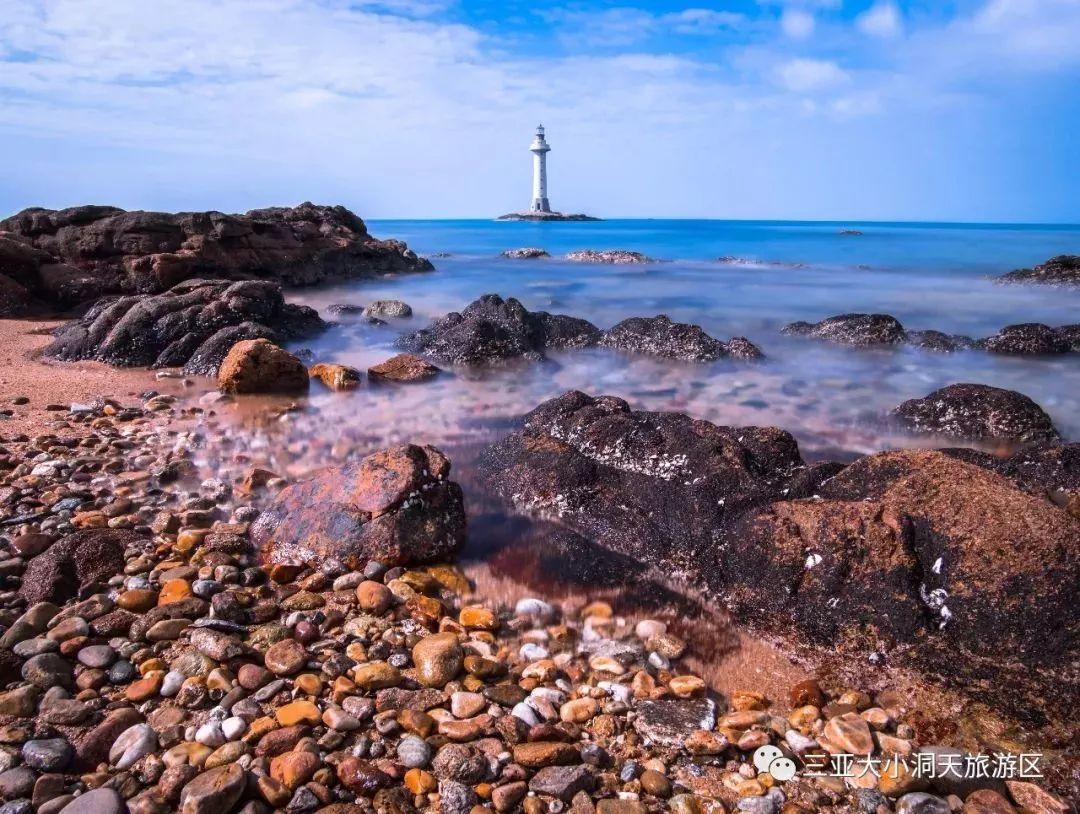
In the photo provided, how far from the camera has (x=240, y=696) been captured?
7.70ft

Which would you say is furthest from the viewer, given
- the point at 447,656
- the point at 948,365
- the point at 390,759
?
the point at 948,365

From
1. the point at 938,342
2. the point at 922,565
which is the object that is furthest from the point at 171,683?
the point at 938,342

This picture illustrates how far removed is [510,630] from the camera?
9.74 ft

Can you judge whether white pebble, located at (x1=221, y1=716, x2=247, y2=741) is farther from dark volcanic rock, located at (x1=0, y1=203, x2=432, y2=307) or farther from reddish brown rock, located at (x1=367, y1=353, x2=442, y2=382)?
dark volcanic rock, located at (x1=0, y1=203, x2=432, y2=307)

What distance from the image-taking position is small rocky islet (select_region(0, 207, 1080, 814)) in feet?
6.77

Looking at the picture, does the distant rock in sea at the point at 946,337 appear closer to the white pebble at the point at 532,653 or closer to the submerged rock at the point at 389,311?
the submerged rock at the point at 389,311

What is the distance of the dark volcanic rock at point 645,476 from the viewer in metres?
3.74

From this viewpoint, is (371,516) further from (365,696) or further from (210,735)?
(210,735)

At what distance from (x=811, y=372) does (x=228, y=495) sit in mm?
7202

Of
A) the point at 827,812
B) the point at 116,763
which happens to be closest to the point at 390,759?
the point at 116,763

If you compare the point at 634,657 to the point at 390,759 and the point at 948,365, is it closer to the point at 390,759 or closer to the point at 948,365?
the point at 390,759

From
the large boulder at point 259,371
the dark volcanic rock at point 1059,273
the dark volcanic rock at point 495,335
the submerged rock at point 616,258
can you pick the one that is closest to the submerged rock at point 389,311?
the dark volcanic rock at point 495,335

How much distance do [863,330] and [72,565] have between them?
10.8 m

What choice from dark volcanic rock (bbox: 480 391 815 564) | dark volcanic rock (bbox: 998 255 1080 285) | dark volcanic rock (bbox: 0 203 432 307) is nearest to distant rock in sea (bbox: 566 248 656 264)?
dark volcanic rock (bbox: 998 255 1080 285)
